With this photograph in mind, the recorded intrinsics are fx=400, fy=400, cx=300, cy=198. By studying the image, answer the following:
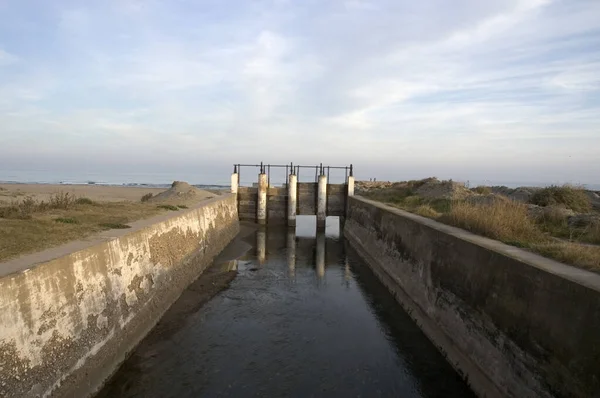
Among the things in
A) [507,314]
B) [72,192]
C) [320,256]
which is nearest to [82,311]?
[507,314]

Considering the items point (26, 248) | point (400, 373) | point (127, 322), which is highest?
point (26, 248)

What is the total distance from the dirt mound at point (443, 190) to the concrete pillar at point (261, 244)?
10204 mm

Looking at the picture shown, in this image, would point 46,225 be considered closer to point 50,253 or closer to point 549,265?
point 50,253

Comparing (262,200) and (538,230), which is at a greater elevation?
(538,230)

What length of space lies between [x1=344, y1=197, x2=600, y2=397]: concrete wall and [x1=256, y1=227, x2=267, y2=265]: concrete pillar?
840 cm

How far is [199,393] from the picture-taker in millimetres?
6805

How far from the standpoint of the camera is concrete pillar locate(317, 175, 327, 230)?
27562 mm

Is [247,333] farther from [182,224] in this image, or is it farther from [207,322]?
[182,224]

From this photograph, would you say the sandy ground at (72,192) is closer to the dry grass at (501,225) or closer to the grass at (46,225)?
the grass at (46,225)

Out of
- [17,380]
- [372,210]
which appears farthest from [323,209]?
[17,380]

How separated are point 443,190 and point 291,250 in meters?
10.9

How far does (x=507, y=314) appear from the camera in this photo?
6.25m

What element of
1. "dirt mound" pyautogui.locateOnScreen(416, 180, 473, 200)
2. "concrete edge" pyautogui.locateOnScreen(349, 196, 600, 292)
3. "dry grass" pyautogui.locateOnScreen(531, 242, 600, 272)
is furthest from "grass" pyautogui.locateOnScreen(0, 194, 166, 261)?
"dirt mound" pyautogui.locateOnScreen(416, 180, 473, 200)

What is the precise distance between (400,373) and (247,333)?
3565 mm
